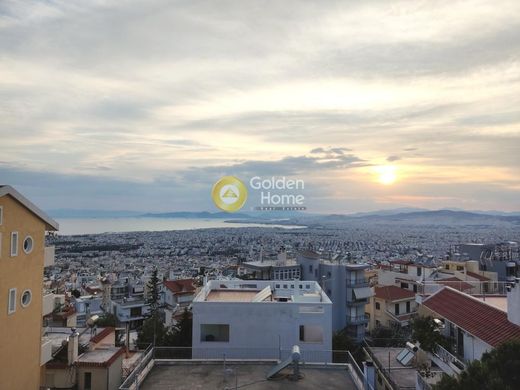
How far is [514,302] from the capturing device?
33.1ft

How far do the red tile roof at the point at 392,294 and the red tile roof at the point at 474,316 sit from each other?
15.7m

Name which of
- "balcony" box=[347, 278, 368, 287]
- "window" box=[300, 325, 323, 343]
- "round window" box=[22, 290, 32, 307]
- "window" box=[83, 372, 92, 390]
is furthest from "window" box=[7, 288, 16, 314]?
"balcony" box=[347, 278, 368, 287]

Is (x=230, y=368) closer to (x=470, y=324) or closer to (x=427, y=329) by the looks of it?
(x=427, y=329)

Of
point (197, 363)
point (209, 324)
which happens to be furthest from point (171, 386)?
point (209, 324)

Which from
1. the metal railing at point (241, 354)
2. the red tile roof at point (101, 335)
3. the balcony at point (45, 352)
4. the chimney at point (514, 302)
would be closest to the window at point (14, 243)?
the balcony at point (45, 352)

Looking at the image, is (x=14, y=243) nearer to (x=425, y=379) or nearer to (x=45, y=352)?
(x=45, y=352)

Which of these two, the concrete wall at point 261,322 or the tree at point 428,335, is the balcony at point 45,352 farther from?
the tree at point 428,335

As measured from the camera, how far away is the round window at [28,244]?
38.5 ft

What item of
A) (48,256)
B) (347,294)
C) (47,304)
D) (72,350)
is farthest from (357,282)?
(48,256)

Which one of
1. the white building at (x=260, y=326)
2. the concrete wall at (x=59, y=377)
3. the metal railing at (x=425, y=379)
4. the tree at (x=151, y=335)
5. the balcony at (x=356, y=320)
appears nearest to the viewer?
the metal railing at (x=425, y=379)

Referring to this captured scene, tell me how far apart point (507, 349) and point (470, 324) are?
14.6 ft

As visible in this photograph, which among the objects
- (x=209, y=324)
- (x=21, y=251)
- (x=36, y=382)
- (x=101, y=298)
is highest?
(x=21, y=251)

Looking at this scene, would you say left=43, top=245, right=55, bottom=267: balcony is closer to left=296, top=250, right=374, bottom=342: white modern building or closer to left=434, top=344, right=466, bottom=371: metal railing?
left=434, top=344, right=466, bottom=371: metal railing

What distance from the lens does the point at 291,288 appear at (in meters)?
18.3
